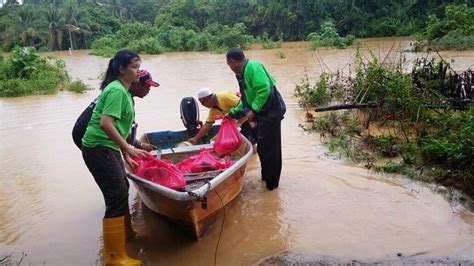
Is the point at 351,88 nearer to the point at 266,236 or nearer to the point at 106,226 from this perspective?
the point at 266,236

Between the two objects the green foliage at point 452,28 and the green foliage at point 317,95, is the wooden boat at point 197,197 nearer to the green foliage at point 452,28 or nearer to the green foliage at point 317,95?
the green foliage at point 317,95

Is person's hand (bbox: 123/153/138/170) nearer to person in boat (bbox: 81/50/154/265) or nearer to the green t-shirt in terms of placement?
person in boat (bbox: 81/50/154/265)

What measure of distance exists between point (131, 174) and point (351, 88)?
5.62 m

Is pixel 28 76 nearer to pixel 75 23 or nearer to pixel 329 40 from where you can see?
pixel 329 40

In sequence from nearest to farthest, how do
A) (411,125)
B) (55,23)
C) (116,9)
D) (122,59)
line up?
1. (122,59)
2. (411,125)
3. (55,23)
4. (116,9)

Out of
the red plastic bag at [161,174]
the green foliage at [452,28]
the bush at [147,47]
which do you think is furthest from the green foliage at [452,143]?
the bush at [147,47]

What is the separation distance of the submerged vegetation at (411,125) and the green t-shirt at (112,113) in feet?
11.6

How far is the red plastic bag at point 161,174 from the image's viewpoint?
3.97 m

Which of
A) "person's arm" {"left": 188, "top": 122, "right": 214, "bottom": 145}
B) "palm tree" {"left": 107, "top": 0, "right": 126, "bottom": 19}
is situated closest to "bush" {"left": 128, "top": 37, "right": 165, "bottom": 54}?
"palm tree" {"left": 107, "top": 0, "right": 126, "bottom": 19}

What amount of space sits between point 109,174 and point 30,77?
547 inches

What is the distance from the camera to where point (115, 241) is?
11.6 ft

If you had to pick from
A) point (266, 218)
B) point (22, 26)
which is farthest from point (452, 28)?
point (22, 26)

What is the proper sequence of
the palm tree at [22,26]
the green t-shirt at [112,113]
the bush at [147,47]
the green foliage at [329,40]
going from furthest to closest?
the palm tree at [22,26] → the bush at [147,47] → the green foliage at [329,40] → the green t-shirt at [112,113]

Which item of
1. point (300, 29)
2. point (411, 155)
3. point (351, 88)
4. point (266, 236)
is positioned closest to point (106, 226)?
point (266, 236)
